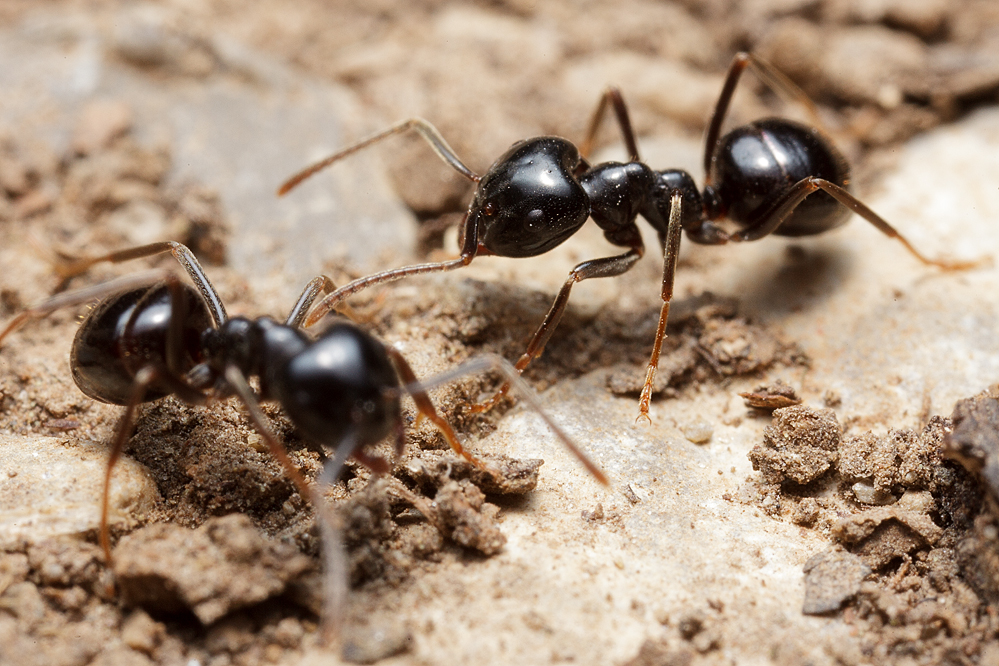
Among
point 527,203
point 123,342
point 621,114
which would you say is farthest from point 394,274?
point 621,114

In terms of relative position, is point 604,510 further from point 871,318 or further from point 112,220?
point 112,220

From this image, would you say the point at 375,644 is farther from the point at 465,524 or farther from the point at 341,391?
the point at 341,391

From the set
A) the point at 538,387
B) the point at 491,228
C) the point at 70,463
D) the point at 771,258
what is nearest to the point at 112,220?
the point at 70,463

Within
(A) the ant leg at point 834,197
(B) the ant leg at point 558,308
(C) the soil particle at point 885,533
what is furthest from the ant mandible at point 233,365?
(A) the ant leg at point 834,197

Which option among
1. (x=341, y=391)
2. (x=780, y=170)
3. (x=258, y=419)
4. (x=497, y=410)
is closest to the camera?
(x=341, y=391)

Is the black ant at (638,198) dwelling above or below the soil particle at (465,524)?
above

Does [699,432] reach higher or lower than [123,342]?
lower

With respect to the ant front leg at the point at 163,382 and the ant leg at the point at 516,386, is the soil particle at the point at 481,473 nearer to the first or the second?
the ant leg at the point at 516,386
